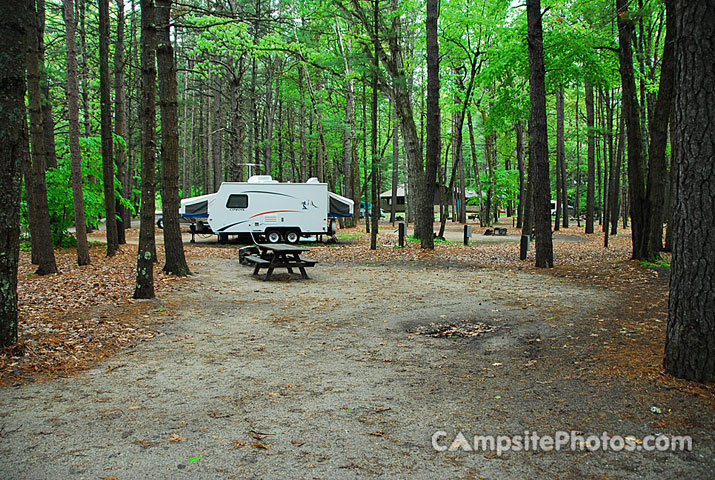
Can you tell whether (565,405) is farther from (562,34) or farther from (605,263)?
(562,34)

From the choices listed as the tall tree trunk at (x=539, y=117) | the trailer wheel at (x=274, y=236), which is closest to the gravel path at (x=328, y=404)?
the tall tree trunk at (x=539, y=117)

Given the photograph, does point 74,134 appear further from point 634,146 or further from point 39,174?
point 634,146

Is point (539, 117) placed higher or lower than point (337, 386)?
higher

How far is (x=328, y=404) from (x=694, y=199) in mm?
3520

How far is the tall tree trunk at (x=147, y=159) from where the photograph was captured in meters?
8.55

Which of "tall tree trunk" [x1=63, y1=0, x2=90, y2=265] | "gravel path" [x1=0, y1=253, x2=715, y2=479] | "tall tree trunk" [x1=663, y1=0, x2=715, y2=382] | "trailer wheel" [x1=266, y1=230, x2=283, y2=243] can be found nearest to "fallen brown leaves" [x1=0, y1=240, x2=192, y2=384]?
"gravel path" [x1=0, y1=253, x2=715, y2=479]

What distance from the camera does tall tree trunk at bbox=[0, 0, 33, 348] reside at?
4.81 metres

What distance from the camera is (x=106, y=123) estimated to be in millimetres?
14406

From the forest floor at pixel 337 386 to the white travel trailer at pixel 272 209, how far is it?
37.5 ft

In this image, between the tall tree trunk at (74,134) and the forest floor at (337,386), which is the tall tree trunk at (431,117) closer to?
the forest floor at (337,386)

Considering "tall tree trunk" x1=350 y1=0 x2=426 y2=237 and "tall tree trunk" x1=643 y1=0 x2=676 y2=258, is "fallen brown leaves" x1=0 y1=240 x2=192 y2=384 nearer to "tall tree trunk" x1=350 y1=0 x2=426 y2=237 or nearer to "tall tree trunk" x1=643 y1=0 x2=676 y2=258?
"tall tree trunk" x1=350 y1=0 x2=426 y2=237

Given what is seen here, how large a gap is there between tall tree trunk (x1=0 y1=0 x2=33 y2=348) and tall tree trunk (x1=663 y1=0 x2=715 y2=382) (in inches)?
243

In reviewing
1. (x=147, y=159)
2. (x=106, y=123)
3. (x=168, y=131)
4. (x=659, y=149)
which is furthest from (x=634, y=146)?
(x=106, y=123)

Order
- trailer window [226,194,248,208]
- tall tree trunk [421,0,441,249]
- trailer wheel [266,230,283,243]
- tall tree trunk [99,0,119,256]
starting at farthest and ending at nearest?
trailer wheel [266,230,283,243]
trailer window [226,194,248,208]
tall tree trunk [421,0,441,249]
tall tree trunk [99,0,119,256]
